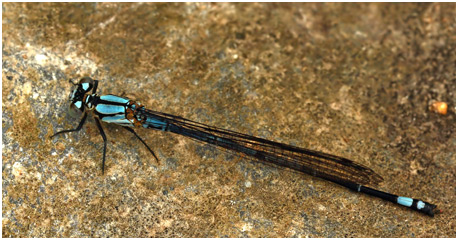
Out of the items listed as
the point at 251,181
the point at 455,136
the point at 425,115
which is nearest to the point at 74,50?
the point at 251,181

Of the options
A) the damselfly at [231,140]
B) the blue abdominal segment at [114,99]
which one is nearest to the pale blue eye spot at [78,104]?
the damselfly at [231,140]

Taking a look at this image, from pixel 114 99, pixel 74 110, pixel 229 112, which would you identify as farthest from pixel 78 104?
pixel 229 112

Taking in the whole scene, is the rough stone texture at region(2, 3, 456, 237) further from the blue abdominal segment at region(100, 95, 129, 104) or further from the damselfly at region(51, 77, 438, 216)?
the blue abdominal segment at region(100, 95, 129, 104)

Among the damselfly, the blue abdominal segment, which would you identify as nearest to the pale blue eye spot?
the damselfly

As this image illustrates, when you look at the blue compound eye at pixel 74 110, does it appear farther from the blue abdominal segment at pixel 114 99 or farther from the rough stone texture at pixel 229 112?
the blue abdominal segment at pixel 114 99

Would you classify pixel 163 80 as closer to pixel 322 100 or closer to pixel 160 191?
pixel 160 191
